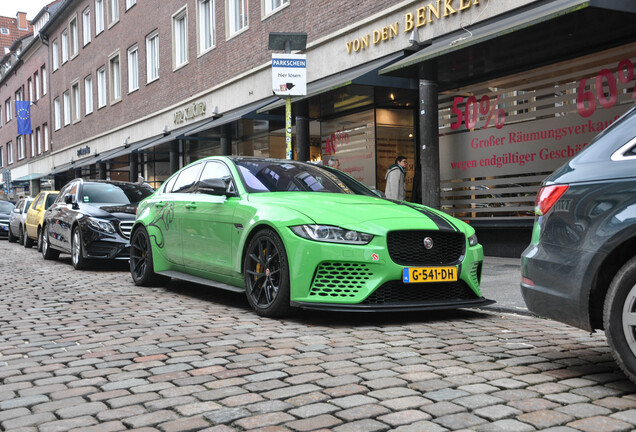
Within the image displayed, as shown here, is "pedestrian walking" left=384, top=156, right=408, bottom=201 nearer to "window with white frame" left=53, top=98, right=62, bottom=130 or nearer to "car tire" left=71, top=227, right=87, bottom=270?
"car tire" left=71, top=227, right=87, bottom=270

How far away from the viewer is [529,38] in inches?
368

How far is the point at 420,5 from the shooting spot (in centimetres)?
1245

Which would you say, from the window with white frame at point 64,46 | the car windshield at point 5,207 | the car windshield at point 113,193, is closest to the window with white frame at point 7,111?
the window with white frame at point 64,46

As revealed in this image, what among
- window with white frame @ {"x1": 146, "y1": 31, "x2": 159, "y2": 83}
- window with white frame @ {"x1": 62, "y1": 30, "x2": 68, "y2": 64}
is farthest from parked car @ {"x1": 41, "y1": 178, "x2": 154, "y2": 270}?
window with white frame @ {"x1": 62, "y1": 30, "x2": 68, "y2": 64}

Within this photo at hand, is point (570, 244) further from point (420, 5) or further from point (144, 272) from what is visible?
point (420, 5)

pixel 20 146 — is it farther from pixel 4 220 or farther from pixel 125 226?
pixel 125 226

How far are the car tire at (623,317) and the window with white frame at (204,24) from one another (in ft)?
64.2

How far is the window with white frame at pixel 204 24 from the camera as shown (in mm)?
21648

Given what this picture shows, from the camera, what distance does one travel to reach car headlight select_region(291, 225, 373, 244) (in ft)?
17.7

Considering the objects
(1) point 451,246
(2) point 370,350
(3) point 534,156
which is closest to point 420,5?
(3) point 534,156

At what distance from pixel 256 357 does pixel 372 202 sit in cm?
234

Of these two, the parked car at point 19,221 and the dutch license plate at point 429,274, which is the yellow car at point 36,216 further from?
the dutch license plate at point 429,274

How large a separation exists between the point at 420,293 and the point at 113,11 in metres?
28.1

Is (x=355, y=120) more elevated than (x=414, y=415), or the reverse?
(x=355, y=120)
